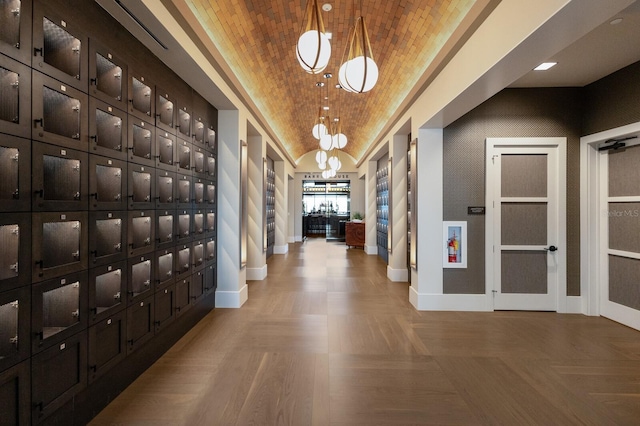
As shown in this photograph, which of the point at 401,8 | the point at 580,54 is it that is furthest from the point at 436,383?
the point at 401,8

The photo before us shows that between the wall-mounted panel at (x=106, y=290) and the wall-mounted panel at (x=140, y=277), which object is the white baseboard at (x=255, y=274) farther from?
the wall-mounted panel at (x=106, y=290)

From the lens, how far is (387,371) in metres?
3.07

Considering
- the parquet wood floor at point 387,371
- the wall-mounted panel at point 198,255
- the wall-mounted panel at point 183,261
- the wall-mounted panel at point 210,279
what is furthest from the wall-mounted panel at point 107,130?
the wall-mounted panel at point 210,279

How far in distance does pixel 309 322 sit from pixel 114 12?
3.76 m

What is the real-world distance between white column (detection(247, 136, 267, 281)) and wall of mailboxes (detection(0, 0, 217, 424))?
3.40 meters

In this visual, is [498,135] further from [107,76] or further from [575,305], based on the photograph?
[107,76]

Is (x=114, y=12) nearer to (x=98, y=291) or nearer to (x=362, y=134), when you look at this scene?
(x=98, y=291)

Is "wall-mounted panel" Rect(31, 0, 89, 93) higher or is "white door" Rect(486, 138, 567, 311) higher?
"wall-mounted panel" Rect(31, 0, 89, 93)

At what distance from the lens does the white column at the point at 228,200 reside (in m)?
5.04

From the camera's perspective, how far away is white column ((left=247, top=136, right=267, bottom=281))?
703 centimetres

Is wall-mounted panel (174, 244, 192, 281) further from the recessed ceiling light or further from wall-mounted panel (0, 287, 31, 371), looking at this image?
the recessed ceiling light

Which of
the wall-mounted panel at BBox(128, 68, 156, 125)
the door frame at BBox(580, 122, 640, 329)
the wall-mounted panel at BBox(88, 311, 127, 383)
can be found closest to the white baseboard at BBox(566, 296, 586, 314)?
the door frame at BBox(580, 122, 640, 329)

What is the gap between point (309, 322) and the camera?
4.39m

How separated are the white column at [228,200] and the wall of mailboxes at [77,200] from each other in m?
1.40
